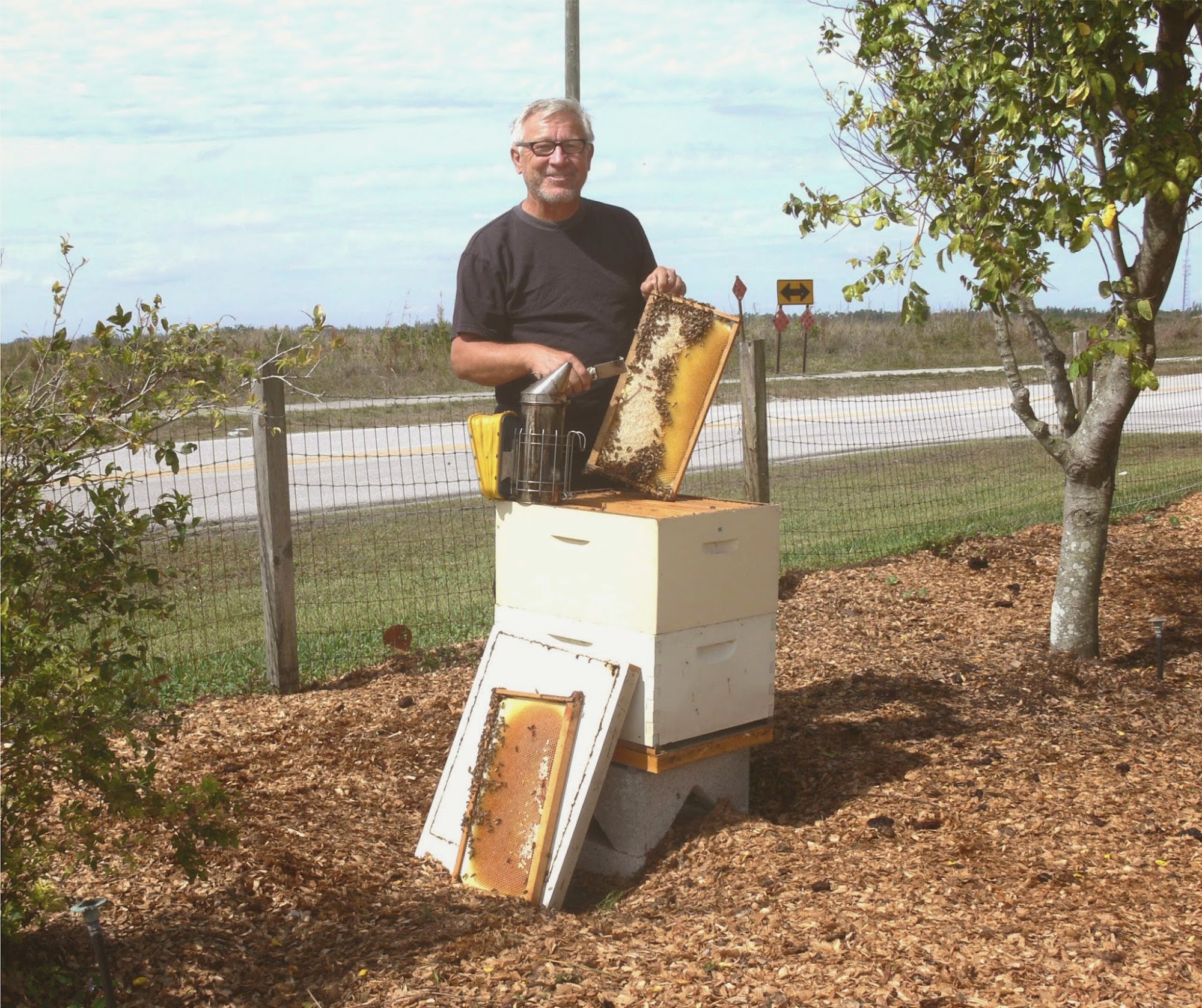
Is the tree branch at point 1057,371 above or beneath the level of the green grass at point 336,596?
above

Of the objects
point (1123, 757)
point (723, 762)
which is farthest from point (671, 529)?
point (1123, 757)

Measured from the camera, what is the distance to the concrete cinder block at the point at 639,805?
4.57 m

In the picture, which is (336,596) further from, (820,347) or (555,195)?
(820,347)

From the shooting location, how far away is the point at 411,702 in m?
6.18

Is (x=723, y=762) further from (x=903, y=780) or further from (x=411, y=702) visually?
(x=411, y=702)

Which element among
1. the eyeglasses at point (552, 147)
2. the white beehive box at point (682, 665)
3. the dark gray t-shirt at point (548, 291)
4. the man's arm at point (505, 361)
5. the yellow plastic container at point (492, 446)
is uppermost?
the eyeglasses at point (552, 147)

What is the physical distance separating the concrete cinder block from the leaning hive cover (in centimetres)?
105

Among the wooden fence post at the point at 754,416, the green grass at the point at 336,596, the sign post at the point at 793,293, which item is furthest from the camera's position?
the sign post at the point at 793,293

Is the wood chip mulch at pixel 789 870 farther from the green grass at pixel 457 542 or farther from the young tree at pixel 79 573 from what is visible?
the green grass at pixel 457 542

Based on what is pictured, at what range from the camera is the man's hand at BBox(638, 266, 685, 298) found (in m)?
4.71

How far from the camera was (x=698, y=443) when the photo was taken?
14.5 meters

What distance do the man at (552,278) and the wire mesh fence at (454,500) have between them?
44.0 inches

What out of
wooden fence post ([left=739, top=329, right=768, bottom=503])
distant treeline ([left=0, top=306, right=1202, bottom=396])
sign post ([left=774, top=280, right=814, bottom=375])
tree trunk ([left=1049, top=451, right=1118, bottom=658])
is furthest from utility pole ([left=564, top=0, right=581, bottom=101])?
sign post ([left=774, top=280, right=814, bottom=375])

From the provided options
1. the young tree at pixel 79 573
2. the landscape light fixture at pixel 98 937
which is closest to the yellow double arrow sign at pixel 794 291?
the young tree at pixel 79 573
